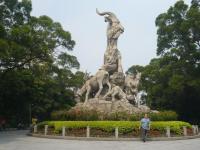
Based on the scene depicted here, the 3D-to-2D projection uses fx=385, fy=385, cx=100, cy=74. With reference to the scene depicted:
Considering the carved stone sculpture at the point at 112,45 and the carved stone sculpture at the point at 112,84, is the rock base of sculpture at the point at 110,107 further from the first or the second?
the carved stone sculpture at the point at 112,45

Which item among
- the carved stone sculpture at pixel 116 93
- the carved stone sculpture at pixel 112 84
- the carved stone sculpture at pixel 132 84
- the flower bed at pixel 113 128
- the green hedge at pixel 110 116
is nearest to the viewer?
the flower bed at pixel 113 128

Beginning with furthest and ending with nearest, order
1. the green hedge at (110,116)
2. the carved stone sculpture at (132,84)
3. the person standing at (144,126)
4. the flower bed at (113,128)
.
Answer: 1. the carved stone sculpture at (132,84)
2. the green hedge at (110,116)
3. the flower bed at (113,128)
4. the person standing at (144,126)

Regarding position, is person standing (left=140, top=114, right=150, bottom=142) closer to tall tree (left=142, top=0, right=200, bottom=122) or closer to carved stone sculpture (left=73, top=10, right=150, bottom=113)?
carved stone sculpture (left=73, top=10, right=150, bottom=113)

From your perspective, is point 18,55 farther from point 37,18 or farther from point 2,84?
point 2,84

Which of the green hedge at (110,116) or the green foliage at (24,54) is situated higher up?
the green foliage at (24,54)

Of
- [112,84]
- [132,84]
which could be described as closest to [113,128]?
[132,84]

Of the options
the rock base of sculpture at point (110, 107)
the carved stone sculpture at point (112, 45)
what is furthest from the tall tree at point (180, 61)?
the rock base of sculpture at point (110, 107)

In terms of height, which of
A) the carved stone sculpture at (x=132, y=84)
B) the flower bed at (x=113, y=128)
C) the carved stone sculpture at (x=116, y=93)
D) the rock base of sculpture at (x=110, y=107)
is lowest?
the flower bed at (x=113, y=128)

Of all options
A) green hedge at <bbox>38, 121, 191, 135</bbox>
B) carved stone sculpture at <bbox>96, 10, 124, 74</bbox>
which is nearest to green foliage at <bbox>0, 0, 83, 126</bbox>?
carved stone sculpture at <bbox>96, 10, 124, 74</bbox>

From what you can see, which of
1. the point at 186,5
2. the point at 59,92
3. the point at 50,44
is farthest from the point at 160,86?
the point at 50,44

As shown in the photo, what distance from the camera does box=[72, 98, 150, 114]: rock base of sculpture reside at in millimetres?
26181

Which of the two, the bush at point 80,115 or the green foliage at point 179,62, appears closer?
the bush at point 80,115

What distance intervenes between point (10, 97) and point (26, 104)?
324 centimetres

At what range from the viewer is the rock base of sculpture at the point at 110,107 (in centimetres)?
2618
